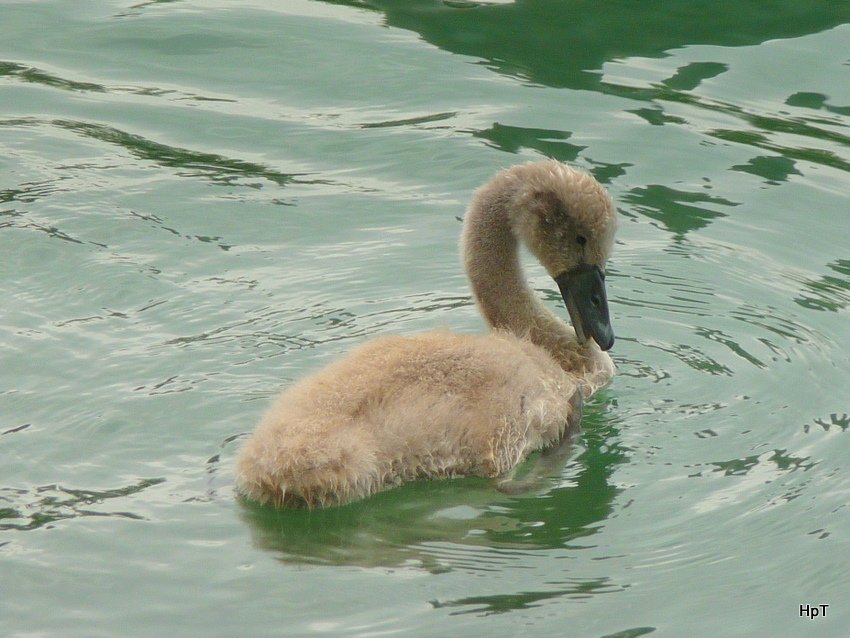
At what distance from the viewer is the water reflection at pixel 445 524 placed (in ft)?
17.0

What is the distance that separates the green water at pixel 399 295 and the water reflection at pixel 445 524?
0.05ft

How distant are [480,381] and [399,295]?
1853 millimetres

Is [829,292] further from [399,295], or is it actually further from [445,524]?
[445,524]

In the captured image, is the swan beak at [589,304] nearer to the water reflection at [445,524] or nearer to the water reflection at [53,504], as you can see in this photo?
the water reflection at [445,524]

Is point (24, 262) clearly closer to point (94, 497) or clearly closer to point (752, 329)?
point (94, 497)

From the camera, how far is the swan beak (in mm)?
6934

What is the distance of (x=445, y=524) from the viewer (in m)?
5.43

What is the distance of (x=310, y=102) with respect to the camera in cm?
1032

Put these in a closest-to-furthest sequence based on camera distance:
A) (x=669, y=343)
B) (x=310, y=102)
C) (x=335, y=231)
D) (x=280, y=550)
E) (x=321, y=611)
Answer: (x=321, y=611) < (x=280, y=550) < (x=669, y=343) < (x=335, y=231) < (x=310, y=102)

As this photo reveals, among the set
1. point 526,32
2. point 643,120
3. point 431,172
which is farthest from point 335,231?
point 526,32

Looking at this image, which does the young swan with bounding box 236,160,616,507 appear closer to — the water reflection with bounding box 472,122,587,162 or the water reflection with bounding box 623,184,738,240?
the water reflection with bounding box 623,184,738,240

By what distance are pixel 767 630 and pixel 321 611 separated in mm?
1447

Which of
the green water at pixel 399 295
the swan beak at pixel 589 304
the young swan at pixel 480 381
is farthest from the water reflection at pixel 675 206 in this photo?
the young swan at pixel 480 381

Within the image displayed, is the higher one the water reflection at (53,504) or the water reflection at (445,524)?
the water reflection at (445,524)
